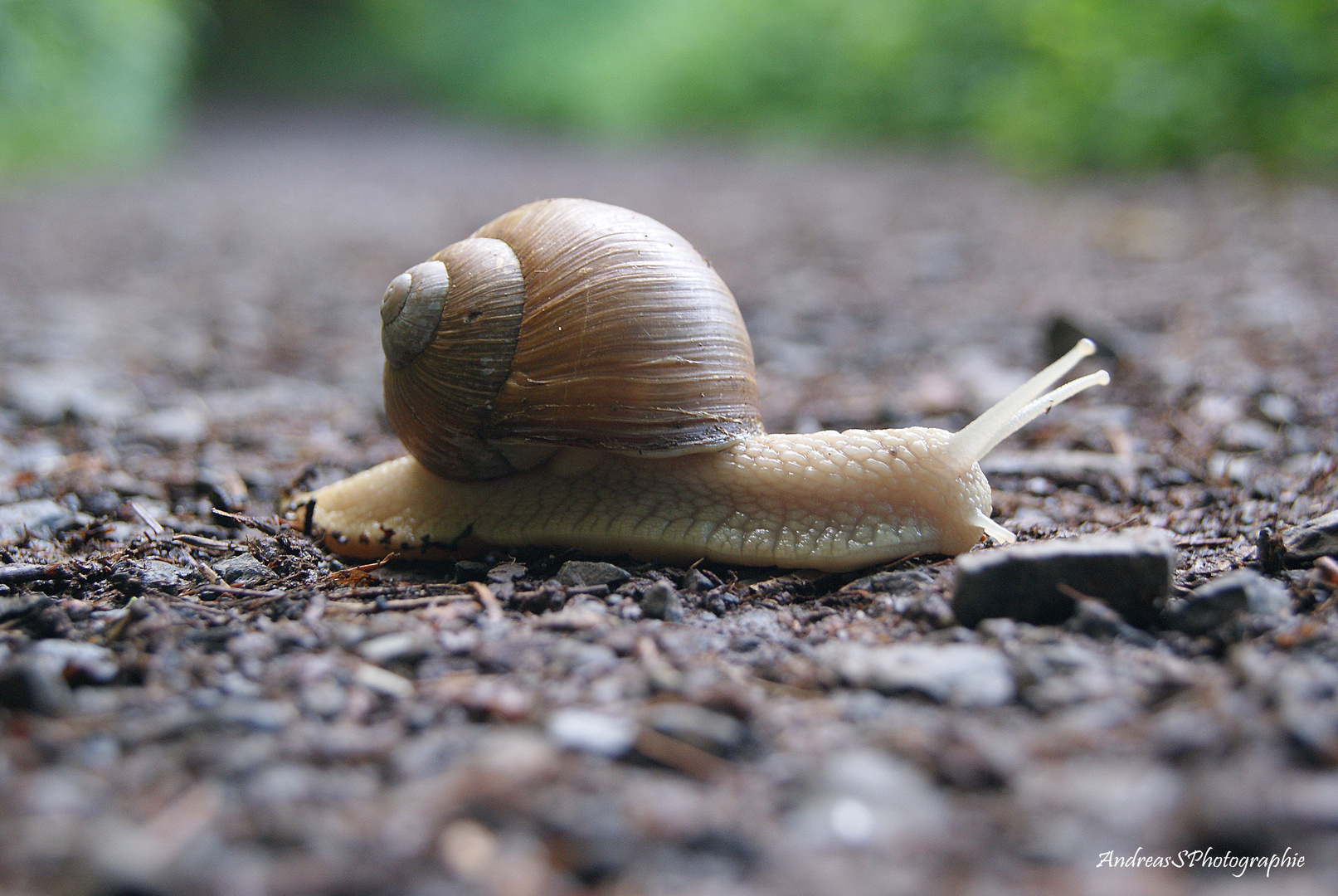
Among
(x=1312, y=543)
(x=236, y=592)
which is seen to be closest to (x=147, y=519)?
(x=236, y=592)

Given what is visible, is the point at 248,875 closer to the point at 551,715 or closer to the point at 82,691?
the point at 551,715

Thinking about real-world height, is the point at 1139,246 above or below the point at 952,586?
above

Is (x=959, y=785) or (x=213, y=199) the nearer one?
(x=959, y=785)

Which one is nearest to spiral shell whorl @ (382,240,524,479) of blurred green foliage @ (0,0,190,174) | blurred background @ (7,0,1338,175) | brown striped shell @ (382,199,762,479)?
brown striped shell @ (382,199,762,479)

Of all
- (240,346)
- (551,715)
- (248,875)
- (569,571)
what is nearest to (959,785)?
(551,715)

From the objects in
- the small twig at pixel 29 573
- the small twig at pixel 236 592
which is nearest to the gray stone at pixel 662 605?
the small twig at pixel 236 592

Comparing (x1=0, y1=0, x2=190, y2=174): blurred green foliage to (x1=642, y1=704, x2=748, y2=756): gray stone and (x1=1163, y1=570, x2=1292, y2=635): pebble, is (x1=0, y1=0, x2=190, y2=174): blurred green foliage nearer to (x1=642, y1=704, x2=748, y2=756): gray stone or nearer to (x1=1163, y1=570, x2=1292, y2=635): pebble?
(x1=642, y1=704, x2=748, y2=756): gray stone

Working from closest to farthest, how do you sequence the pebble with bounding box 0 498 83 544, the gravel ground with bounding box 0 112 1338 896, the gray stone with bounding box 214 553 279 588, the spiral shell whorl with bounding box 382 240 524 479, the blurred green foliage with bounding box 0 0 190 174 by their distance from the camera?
the gravel ground with bounding box 0 112 1338 896
the gray stone with bounding box 214 553 279 588
the spiral shell whorl with bounding box 382 240 524 479
the pebble with bounding box 0 498 83 544
the blurred green foliage with bounding box 0 0 190 174
